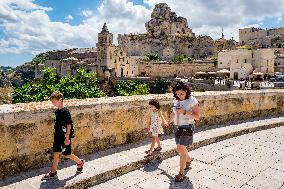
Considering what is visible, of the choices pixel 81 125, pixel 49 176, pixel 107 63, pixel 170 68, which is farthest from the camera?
pixel 170 68

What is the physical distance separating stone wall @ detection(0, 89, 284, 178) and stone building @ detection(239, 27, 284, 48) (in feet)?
316

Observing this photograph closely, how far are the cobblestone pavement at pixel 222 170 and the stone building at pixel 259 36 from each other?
96.0 metres

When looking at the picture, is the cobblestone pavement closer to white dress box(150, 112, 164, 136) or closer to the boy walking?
white dress box(150, 112, 164, 136)

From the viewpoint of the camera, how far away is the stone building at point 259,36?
95.1m

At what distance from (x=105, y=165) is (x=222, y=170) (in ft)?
5.92

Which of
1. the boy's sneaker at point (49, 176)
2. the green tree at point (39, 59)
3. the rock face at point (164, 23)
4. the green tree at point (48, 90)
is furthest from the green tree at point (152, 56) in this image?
the boy's sneaker at point (49, 176)

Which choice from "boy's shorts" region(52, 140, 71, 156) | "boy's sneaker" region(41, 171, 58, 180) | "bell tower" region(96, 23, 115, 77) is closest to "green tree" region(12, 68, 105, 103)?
"boy's shorts" region(52, 140, 71, 156)

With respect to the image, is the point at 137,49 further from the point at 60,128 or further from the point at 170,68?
the point at 60,128

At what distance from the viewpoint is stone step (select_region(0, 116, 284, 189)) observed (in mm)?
4031

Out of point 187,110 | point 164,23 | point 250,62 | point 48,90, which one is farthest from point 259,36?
point 187,110

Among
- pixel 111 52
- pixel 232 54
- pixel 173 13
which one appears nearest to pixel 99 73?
pixel 111 52

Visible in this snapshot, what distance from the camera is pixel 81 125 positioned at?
198 inches

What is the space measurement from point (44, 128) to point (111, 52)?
6541cm

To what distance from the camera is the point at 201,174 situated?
15.4ft
